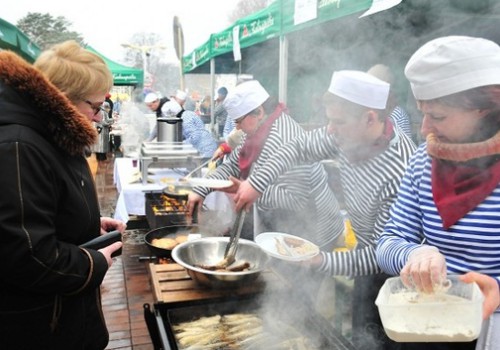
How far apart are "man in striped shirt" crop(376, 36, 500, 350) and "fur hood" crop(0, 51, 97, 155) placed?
1.15 metres

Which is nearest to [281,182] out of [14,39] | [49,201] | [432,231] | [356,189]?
[356,189]

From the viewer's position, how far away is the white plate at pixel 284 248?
1891mm

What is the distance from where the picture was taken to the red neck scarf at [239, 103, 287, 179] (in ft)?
9.57

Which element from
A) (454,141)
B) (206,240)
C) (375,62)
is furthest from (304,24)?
(454,141)

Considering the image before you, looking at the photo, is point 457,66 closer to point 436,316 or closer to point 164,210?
point 436,316

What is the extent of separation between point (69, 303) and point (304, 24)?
2876mm

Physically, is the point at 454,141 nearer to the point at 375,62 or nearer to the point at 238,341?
the point at 238,341

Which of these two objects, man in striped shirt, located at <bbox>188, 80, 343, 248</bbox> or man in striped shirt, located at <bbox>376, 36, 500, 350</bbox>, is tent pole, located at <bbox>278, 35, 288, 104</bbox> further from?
man in striped shirt, located at <bbox>376, 36, 500, 350</bbox>

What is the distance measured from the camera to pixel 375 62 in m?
4.61

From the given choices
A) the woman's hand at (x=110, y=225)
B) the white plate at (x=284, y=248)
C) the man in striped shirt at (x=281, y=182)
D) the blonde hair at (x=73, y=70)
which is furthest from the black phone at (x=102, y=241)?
the man in striped shirt at (x=281, y=182)

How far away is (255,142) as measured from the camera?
2.93 m

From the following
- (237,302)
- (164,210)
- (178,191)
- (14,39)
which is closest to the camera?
(237,302)

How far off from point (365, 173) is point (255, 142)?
1.07m

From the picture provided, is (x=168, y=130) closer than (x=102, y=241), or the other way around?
(x=102, y=241)
